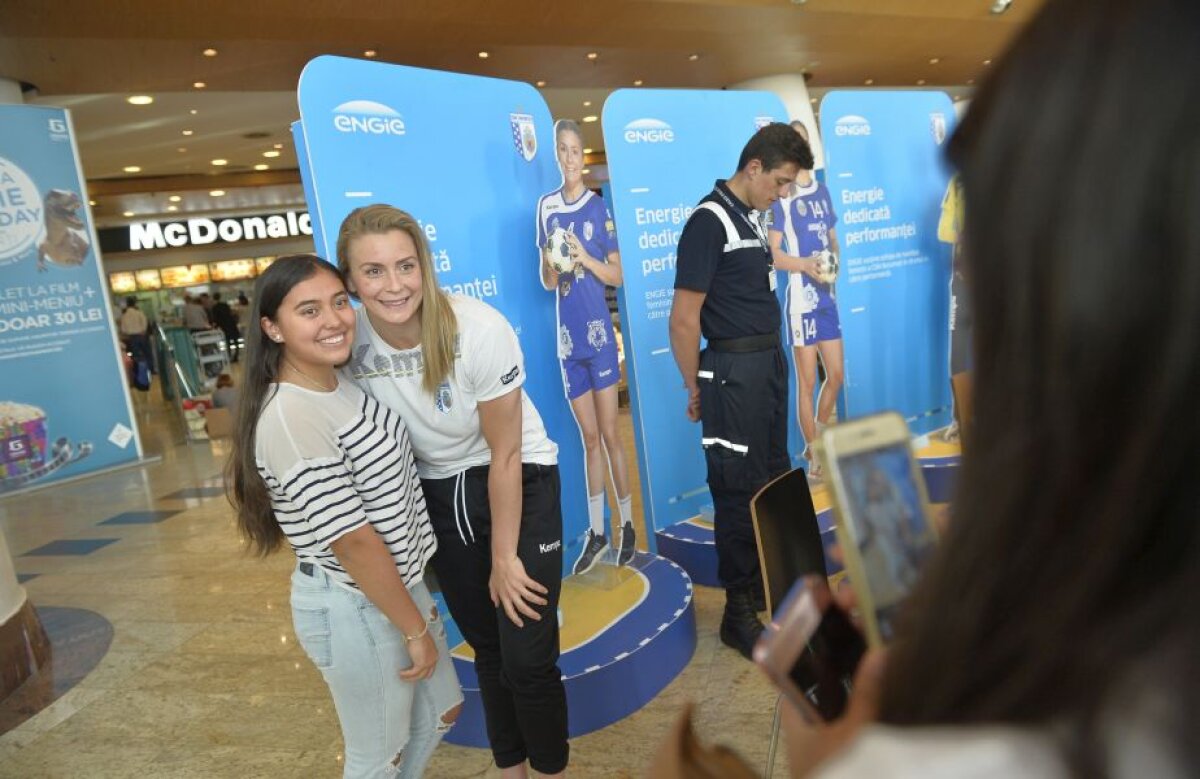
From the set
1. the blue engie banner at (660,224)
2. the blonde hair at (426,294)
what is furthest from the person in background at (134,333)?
the blonde hair at (426,294)

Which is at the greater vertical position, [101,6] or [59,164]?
[101,6]

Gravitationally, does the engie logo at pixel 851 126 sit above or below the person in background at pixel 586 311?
above

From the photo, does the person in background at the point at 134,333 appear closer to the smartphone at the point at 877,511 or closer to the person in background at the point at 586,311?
the person in background at the point at 586,311

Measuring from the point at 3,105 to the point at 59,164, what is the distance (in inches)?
21.8

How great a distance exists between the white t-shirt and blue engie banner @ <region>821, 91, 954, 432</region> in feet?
10.7

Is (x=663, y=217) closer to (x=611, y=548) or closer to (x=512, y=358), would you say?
(x=611, y=548)

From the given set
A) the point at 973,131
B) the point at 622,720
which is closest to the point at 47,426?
the point at 622,720

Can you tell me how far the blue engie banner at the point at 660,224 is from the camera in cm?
372

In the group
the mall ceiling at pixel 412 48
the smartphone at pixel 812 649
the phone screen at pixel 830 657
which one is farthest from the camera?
the mall ceiling at pixel 412 48

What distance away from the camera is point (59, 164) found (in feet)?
22.5

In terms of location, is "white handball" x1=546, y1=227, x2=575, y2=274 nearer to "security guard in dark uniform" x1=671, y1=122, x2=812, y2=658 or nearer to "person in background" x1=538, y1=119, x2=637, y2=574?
"person in background" x1=538, y1=119, x2=637, y2=574

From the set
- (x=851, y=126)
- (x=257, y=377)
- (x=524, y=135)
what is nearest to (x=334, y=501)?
(x=257, y=377)

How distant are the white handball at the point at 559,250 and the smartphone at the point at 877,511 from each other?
2.46 metres

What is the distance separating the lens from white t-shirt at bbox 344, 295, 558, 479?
1.88m
